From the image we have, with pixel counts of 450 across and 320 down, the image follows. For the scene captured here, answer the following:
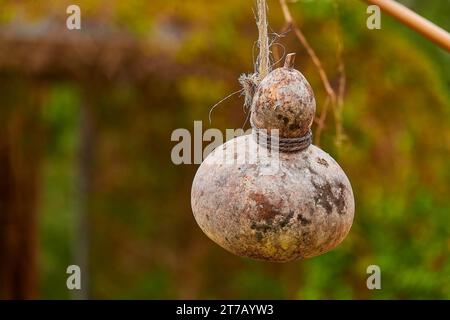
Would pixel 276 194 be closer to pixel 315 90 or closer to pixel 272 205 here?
pixel 272 205

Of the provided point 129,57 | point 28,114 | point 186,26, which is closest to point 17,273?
point 28,114

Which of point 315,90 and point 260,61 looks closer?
point 260,61

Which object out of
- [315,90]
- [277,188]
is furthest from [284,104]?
[315,90]

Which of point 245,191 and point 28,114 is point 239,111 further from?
point 245,191

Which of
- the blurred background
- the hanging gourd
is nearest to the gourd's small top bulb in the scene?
the hanging gourd

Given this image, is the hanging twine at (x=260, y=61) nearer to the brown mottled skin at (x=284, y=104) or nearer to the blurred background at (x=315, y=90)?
the brown mottled skin at (x=284, y=104)

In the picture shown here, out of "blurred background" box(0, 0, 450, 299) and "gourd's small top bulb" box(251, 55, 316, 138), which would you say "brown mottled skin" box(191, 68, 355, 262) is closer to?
"gourd's small top bulb" box(251, 55, 316, 138)

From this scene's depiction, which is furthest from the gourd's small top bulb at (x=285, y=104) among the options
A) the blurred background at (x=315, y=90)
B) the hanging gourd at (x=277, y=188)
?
the blurred background at (x=315, y=90)
